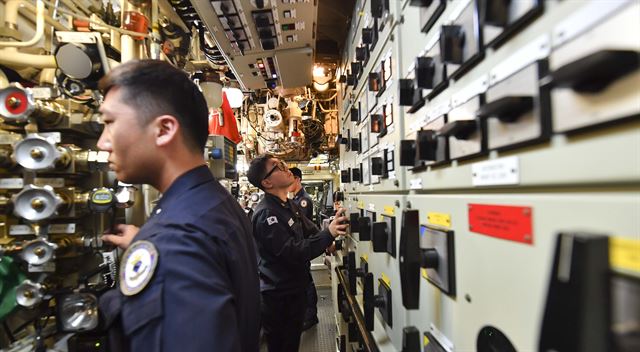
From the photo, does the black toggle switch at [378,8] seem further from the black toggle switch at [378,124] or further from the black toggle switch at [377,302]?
the black toggle switch at [377,302]

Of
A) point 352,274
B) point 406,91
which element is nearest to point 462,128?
point 406,91

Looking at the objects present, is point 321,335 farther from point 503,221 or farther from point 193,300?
point 503,221

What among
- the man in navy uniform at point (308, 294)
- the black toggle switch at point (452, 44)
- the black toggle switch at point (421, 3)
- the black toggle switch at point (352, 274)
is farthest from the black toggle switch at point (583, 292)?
the man in navy uniform at point (308, 294)

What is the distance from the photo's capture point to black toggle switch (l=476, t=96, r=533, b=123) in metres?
0.47

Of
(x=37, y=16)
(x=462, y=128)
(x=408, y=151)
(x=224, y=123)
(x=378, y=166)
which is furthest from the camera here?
(x=224, y=123)

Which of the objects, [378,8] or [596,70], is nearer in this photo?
[596,70]

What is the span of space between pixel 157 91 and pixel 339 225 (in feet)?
5.53

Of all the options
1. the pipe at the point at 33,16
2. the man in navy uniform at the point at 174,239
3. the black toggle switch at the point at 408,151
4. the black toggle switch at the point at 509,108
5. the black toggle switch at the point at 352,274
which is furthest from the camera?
the black toggle switch at the point at 352,274

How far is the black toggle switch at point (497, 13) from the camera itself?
52 cm

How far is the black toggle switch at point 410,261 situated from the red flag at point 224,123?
2.38m

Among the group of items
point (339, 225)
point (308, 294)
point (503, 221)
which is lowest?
point (308, 294)

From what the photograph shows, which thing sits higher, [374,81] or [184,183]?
[374,81]

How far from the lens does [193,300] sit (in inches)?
28.9

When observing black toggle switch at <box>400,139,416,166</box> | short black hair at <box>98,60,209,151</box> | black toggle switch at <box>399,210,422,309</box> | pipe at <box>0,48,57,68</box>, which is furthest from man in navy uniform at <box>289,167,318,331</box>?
black toggle switch at <box>399,210,422,309</box>
